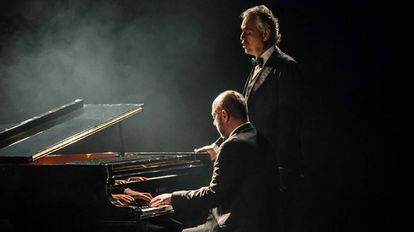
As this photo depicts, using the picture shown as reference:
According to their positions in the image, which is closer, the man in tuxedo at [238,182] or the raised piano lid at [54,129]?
the man in tuxedo at [238,182]

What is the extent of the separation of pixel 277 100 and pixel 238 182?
86cm

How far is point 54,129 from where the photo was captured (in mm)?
3289

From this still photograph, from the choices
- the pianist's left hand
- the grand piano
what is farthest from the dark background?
the pianist's left hand

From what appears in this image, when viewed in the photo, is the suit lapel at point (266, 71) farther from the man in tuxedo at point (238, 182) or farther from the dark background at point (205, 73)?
the dark background at point (205, 73)

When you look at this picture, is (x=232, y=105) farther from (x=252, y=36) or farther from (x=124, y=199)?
(x=252, y=36)

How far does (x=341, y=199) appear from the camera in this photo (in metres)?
4.16

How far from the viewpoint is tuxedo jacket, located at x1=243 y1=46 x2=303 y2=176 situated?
3.09 m

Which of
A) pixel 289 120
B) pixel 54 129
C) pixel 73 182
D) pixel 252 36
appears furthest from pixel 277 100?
pixel 54 129

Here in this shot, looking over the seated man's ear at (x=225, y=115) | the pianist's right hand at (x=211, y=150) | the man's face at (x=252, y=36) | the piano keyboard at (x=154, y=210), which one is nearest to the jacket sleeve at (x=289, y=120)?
the man's face at (x=252, y=36)

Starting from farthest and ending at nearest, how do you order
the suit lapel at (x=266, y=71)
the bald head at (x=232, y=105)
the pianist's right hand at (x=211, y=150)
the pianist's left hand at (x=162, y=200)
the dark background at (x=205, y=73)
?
1. the dark background at (x=205, y=73)
2. the pianist's right hand at (x=211, y=150)
3. the suit lapel at (x=266, y=71)
4. the pianist's left hand at (x=162, y=200)
5. the bald head at (x=232, y=105)

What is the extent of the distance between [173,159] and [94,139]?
2.01m

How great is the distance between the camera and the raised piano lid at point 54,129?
9.61 feet

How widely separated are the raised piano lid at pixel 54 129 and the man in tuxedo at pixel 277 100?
872 millimetres

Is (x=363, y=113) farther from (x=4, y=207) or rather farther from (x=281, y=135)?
(x=4, y=207)
